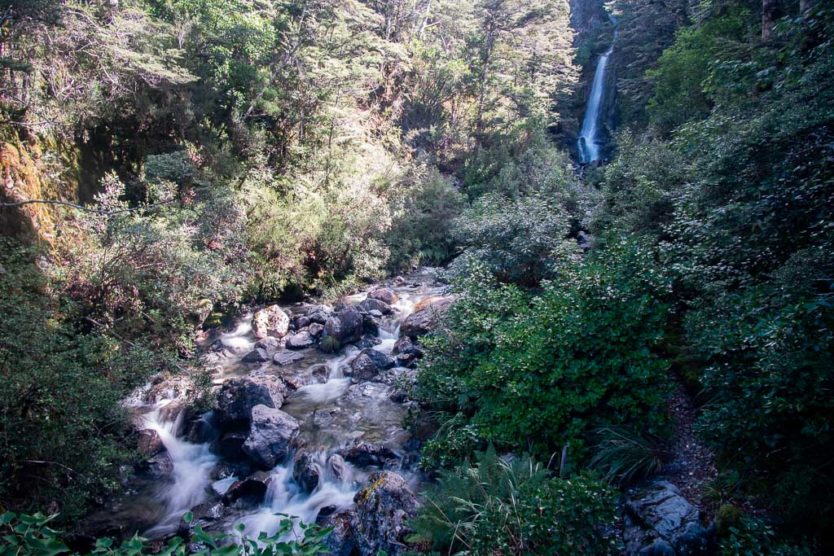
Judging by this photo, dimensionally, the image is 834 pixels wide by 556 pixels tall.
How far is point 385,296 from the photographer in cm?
1473

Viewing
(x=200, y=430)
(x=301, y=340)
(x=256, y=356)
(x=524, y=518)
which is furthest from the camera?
(x=301, y=340)

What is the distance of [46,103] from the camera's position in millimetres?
9953

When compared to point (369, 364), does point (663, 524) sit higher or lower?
higher

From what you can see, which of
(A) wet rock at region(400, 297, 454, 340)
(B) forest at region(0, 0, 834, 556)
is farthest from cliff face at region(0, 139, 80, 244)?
(A) wet rock at region(400, 297, 454, 340)

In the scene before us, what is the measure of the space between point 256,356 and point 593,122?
2915cm

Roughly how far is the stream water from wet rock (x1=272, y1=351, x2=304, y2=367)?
8 centimetres

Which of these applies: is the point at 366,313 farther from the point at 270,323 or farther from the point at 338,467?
the point at 338,467

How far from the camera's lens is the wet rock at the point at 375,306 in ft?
45.1

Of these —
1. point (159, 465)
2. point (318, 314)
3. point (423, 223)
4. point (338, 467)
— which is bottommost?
point (159, 465)

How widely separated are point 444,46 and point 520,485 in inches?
1187

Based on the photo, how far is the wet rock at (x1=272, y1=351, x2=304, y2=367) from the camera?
36.8 feet

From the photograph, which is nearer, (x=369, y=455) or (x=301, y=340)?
(x=369, y=455)

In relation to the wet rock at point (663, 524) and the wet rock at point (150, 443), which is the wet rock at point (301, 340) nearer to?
the wet rock at point (150, 443)

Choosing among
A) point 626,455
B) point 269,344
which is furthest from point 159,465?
point 626,455
